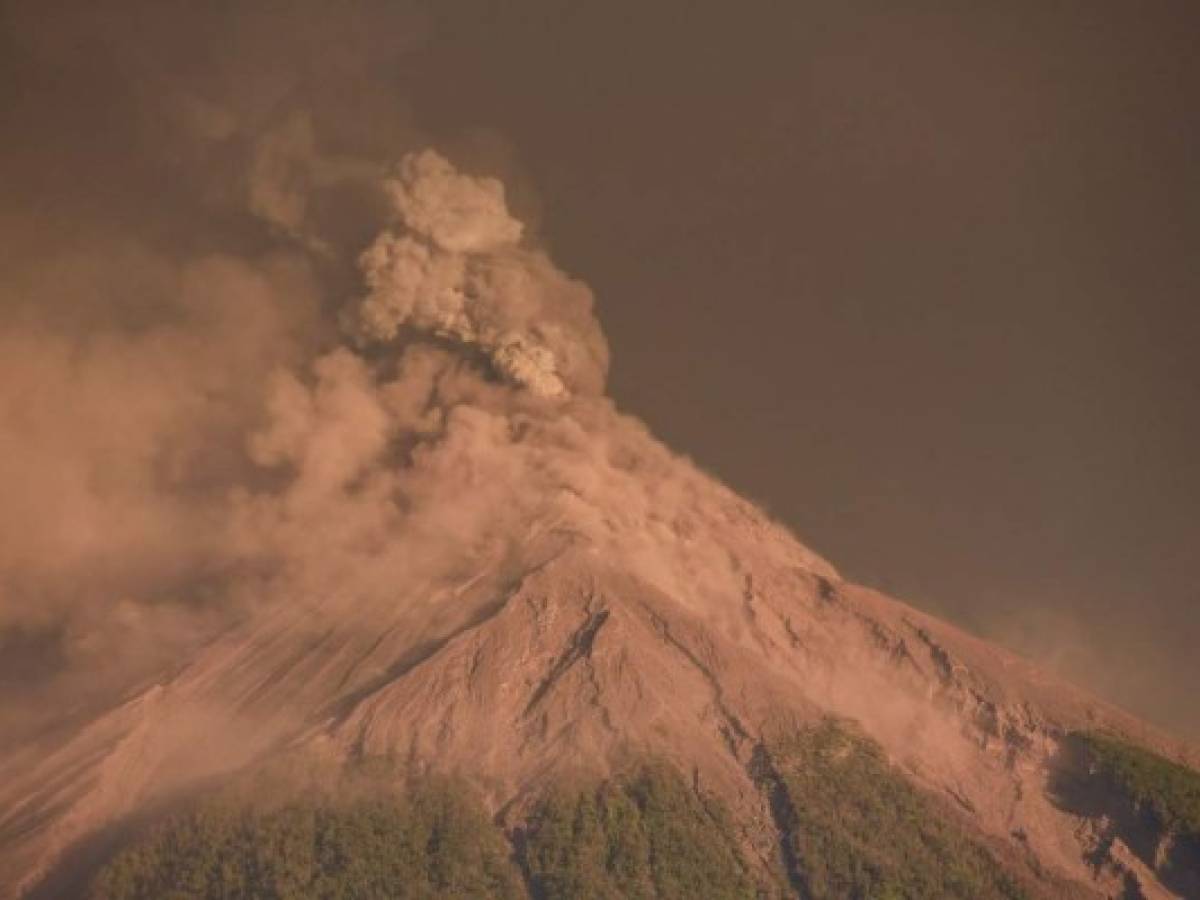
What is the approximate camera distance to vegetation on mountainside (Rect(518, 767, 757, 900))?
5641cm

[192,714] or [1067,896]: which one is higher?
→ [1067,896]

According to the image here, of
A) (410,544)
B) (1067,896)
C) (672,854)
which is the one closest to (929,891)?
(1067,896)

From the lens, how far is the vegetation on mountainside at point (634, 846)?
5641 cm

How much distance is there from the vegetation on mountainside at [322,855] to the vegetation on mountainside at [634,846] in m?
1.74

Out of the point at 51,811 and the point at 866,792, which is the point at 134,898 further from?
the point at 866,792

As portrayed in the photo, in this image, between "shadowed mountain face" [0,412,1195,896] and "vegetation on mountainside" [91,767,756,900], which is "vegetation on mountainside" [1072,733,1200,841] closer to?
"shadowed mountain face" [0,412,1195,896]

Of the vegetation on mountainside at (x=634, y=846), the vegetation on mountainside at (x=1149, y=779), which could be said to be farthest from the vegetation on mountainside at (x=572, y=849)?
the vegetation on mountainside at (x=1149, y=779)

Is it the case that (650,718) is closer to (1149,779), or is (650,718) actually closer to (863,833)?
(863,833)

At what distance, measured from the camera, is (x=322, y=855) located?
59062mm

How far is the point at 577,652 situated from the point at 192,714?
19047mm

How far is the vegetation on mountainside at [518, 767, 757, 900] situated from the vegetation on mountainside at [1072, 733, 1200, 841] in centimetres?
1783

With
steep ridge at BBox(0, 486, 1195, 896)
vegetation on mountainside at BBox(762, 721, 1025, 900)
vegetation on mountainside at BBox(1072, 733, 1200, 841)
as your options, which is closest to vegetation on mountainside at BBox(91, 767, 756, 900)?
steep ridge at BBox(0, 486, 1195, 896)

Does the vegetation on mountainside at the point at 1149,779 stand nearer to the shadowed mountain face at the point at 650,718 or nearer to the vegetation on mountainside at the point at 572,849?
the shadowed mountain face at the point at 650,718

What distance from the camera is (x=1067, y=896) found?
183 ft
